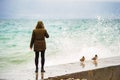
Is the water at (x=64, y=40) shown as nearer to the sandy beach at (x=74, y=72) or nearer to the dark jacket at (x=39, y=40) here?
the sandy beach at (x=74, y=72)

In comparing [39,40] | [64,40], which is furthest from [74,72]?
[64,40]

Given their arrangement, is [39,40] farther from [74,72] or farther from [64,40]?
[64,40]

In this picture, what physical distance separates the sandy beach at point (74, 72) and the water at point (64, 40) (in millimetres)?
7534

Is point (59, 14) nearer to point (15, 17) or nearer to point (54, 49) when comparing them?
point (15, 17)

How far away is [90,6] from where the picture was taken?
1266 inches

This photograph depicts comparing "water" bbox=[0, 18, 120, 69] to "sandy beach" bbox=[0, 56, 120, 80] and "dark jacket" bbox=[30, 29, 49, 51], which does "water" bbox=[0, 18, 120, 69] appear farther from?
"dark jacket" bbox=[30, 29, 49, 51]

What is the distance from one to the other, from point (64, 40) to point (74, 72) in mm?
17664

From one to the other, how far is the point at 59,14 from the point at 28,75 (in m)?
20.2

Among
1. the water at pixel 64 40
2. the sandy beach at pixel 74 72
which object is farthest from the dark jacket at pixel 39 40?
the water at pixel 64 40

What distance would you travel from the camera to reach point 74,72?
1027cm

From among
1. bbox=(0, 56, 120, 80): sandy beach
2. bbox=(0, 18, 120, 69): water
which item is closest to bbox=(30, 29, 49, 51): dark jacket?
bbox=(0, 56, 120, 80): sandy beach

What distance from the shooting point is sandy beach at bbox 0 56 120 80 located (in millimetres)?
9977

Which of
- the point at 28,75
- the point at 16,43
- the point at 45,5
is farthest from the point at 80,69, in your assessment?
the point at 45,5

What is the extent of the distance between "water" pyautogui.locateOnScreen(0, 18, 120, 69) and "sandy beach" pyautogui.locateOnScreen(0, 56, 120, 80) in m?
7.53
